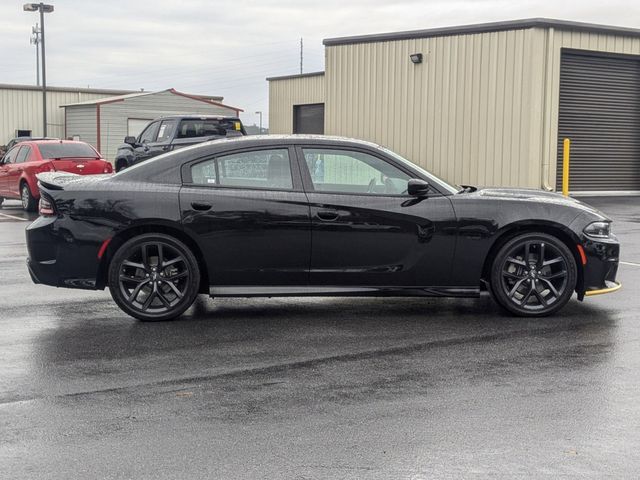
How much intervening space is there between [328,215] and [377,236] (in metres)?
0.44

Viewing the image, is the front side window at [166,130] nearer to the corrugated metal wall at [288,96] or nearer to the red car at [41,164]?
the red car at [41,164]

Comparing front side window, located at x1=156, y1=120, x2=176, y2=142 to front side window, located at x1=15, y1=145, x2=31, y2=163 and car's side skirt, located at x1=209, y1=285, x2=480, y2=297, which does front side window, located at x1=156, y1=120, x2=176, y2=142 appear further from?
car's side skirt, located at x1=209, y1=285, x2=480, y2=297

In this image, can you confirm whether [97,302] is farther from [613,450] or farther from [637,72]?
[637,72]

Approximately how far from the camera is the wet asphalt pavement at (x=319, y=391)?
14.0 feet

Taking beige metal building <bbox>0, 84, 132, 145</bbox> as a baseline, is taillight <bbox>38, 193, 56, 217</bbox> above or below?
below

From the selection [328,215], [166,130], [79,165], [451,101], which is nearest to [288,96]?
[166,130]

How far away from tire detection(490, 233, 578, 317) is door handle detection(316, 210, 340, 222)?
4.53ft

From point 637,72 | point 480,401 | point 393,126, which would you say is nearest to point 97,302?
point 480,401

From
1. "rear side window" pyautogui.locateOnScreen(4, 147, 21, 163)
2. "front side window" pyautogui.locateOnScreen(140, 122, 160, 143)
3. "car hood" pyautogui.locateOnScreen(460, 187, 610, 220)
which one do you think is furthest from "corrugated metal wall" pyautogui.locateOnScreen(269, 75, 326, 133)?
"car hood" pyautogui.locateOnScreen(460, 187, 610, 220)

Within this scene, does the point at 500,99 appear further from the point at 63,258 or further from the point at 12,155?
the point at 63,258

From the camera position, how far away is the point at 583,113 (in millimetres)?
22562

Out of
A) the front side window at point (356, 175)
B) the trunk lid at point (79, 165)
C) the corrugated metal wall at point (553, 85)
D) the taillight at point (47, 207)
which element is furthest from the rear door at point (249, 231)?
the corrugated metal wall at point (553, 85)

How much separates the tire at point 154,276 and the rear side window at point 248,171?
0.61 meters

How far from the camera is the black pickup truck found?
77.6ft
